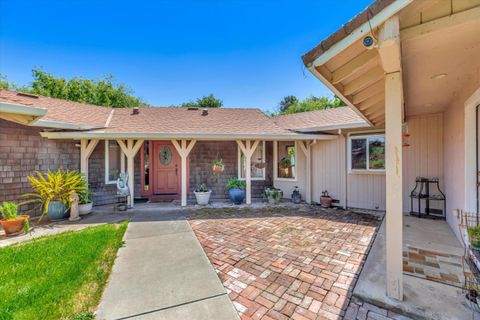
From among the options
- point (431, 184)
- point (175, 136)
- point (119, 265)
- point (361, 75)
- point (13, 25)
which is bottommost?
point (119, 265)

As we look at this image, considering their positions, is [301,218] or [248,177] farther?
[248,177]

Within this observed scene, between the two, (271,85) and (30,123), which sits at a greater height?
(271,85)

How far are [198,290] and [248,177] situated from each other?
5021 mm

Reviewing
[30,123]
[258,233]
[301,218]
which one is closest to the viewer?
[258,233]

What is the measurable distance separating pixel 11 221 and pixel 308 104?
89.7 ft

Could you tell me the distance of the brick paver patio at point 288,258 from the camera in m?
2.31

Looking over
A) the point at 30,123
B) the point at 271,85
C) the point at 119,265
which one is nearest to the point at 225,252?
the point at 119,265

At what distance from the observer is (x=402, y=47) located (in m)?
2.21

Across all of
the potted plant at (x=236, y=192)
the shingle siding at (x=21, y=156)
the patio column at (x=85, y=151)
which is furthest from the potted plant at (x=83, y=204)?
the potted plant at (x=236, y=192)

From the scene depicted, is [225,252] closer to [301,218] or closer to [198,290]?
[198,290]

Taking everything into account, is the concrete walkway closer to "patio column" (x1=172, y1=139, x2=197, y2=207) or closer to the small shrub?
the small shrub

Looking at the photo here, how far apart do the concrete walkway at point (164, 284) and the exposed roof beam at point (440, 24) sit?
3.07 meters

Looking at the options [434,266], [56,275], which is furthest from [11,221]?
[434,266]

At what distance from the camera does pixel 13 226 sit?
4.57m
